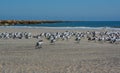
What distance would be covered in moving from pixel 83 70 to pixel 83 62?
2.27 metres

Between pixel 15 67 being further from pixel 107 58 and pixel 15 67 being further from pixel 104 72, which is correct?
pixel 107 58

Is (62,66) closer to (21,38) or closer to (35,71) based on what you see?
(35,71)

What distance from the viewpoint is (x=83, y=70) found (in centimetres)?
1482

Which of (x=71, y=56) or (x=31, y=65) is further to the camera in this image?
(x=71, y=56)

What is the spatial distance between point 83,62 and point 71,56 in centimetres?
244

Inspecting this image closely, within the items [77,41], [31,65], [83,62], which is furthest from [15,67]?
[77,41]

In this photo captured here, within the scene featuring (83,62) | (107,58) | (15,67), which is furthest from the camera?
(107,58)

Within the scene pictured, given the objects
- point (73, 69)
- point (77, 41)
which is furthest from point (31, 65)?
point (77, 41)

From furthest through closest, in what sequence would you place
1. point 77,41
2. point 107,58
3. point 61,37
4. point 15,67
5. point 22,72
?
point 61,37 < point 77,41 < point 107,58 < point 15,67 < point 22,72

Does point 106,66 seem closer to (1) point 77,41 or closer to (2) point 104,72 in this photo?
(2) point 104,72

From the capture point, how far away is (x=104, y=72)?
1440 cm

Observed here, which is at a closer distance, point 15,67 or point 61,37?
point 15,67

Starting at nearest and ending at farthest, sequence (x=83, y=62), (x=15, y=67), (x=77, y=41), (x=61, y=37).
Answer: (x=15, y=67) < (x=83, y=62) < (x=77, y=41) < (x=61, y=37)

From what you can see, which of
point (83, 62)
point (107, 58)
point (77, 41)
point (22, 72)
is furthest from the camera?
point (77, 41)
